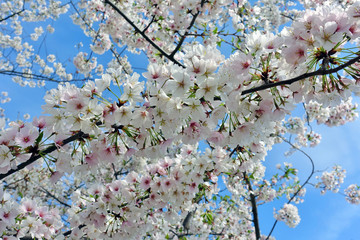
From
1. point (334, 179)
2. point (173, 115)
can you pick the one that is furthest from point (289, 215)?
point (173, 115)

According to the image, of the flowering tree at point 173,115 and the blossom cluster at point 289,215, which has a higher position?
the blossom cluster at point 289,215

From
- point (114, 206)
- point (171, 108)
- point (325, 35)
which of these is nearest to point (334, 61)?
point (325, 35)

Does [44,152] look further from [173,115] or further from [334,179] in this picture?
[334,179]

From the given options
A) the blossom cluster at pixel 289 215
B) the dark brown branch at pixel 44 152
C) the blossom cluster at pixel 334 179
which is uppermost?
the blossom cluster at pixel 334 179

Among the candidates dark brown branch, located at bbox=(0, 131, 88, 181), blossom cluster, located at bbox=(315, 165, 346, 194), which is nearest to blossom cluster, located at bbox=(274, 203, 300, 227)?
blossom cluster, located at bbox=(315, 165, 346, 194)

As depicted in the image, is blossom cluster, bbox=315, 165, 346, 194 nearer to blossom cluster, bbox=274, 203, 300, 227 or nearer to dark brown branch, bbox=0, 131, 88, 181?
blossom cluster, bbox=274, 203, 300, 227

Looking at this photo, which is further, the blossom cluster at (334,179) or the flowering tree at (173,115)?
the blossom cluster at (334,179)

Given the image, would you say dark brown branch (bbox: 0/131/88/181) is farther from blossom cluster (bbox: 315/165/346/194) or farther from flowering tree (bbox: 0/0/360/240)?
blossom cluster (bbox: 315/165/346/194)

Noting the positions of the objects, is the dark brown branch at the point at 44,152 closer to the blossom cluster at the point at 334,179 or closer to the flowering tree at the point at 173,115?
the flowering tree at the point at 173,115

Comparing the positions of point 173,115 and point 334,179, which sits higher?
point 334,179

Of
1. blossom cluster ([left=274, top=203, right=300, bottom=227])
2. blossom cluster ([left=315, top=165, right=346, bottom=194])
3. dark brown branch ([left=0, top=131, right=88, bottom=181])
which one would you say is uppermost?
blossom cluster ([left=315, top=165, right=346, bottom=194])

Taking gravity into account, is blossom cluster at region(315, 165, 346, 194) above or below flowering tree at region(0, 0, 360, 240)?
above

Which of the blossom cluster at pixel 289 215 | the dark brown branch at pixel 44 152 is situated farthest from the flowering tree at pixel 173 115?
the blossom cluster at pixel 289 215

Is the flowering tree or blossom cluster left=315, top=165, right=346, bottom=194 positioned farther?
blossom cluster left=315, top=165, right=346, bottom=194
